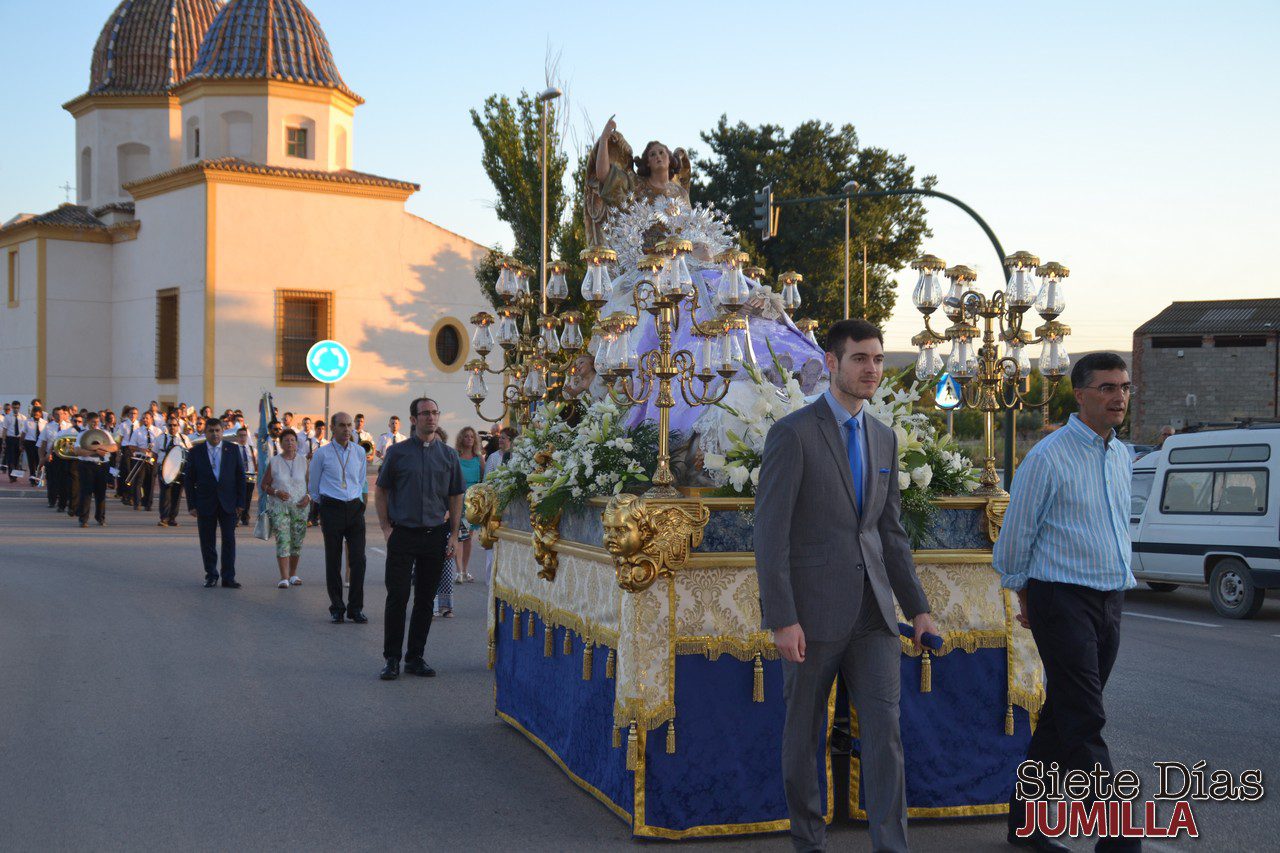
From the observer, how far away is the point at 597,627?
21.3ft

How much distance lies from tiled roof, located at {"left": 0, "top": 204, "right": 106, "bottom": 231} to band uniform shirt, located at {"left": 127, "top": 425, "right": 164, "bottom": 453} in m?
20.4

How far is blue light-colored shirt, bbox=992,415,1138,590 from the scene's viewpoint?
5305 millimetres

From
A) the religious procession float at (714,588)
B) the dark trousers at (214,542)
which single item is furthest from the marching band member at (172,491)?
the religious procession float at (714,588)

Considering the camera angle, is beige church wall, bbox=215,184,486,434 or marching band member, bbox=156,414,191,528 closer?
marching band member, bbox=156,414,191,528

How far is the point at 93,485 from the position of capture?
24734 mm

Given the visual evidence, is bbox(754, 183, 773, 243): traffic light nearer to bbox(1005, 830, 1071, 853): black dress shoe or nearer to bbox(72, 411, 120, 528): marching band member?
bbox(72, 411, 120, 528): marching band member

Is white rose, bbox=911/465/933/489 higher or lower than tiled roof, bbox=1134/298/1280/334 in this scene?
lower

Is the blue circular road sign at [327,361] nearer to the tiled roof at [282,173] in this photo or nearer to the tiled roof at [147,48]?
the tiled roof at [282,173]

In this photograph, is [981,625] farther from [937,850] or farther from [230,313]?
[230,313]

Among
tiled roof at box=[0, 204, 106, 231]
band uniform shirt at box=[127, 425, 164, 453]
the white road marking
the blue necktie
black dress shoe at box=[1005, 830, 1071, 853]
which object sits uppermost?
tiled roof at box=[0, 204, 106, 231]

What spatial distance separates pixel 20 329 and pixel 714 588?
47415 mm

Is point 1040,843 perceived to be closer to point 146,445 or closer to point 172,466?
point 172,466

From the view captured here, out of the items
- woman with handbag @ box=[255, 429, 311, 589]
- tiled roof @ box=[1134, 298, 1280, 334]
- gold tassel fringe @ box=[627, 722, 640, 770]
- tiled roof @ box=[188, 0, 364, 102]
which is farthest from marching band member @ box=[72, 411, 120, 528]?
tiled roof @ box=[1134, 298, 1280, 334]

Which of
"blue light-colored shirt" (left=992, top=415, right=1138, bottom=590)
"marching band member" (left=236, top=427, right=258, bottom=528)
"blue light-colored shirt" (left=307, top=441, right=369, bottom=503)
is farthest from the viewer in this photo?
"marching band member" (left=236, top=427, right=258, bottom=528)
